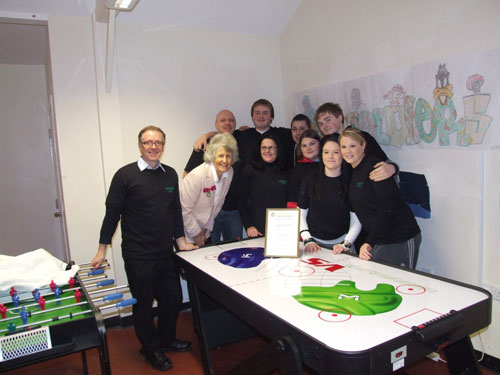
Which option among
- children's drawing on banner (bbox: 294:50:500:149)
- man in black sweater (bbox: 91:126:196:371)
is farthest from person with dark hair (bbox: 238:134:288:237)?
children's drawing on banner (bbox: 294:50:500:149)

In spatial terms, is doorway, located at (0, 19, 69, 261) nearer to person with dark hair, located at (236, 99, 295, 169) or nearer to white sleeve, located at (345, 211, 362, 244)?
person with dark hair, located at (236, 99, 295, 169)

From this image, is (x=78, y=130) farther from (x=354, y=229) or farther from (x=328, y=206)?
(x=354, y=229)

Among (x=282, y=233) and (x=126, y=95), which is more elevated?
(x=126, y=95)

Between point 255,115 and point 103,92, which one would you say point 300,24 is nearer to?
point 255,115

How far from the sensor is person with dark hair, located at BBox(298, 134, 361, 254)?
253 cm

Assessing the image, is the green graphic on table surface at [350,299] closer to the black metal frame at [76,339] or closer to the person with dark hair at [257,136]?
the black metal frame at [76,339]

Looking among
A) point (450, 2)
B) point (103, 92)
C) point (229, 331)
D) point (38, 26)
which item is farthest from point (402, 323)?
point (38, 26)

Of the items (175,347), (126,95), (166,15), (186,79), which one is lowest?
(175,347)

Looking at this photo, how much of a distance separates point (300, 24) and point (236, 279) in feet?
8.96

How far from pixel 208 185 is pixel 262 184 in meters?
0.41

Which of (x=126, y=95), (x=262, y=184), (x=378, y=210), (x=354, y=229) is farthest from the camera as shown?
(x=126, y=95)

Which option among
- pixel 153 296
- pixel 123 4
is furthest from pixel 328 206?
pixel 123 4

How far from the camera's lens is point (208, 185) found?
2.91 metres

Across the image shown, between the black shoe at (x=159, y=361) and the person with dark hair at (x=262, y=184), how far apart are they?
1.03 metres
